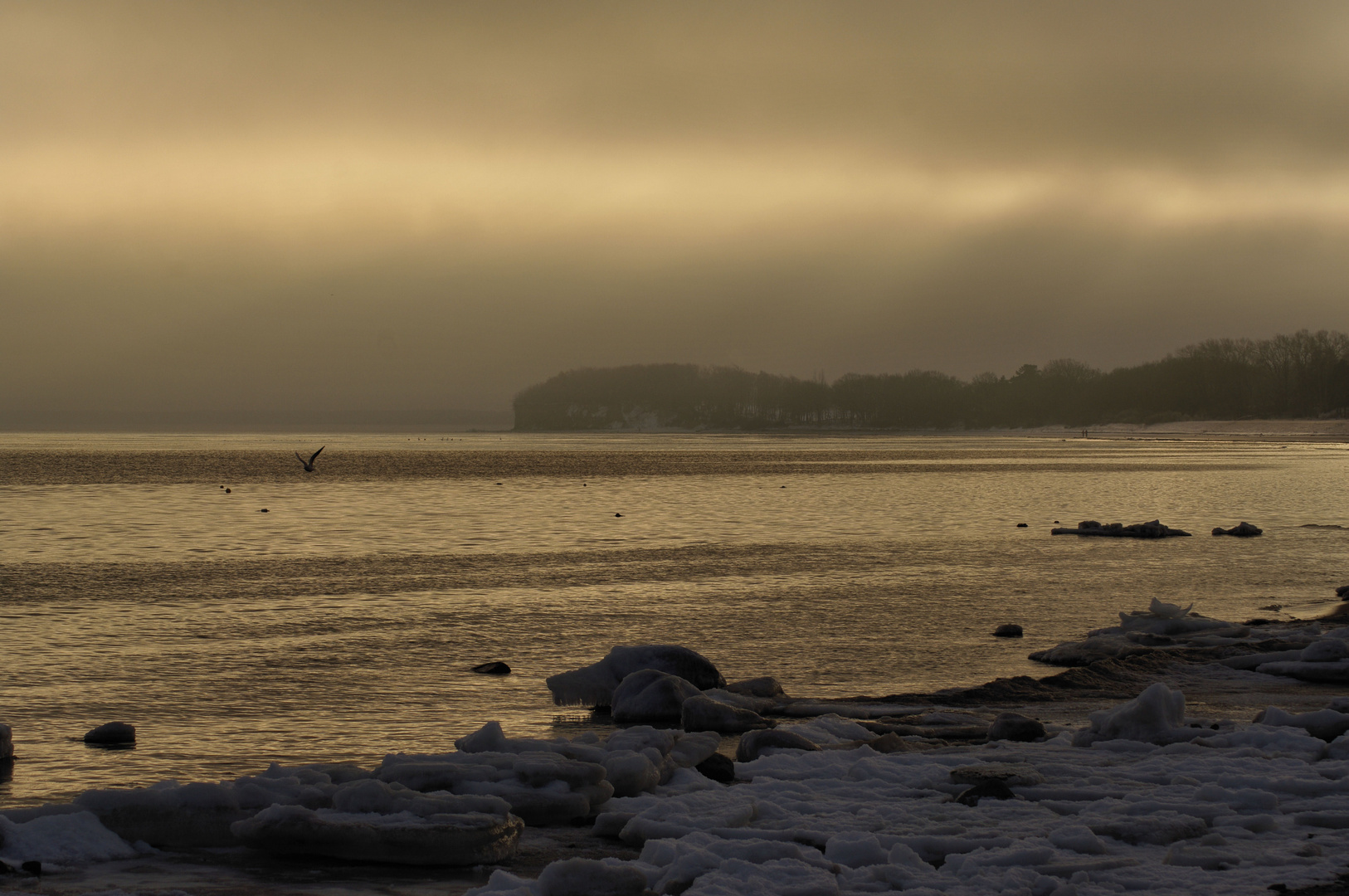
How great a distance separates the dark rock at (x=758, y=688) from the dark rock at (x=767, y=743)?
8.33 ft

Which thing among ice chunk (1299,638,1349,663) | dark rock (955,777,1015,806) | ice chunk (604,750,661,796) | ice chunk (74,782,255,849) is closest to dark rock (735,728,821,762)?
ice chunk (604,750,661,796)

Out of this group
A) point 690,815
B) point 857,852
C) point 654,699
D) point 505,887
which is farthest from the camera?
point 654,699

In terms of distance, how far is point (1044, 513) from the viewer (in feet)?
138

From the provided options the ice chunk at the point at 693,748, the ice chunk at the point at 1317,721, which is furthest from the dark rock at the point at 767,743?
the ice chunk at the point at 1317,721

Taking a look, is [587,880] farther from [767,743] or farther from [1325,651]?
[1325,651]

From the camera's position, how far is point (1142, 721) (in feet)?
34.9

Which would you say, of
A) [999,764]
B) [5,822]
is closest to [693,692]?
[999,764]

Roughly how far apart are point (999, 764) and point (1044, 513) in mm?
34352

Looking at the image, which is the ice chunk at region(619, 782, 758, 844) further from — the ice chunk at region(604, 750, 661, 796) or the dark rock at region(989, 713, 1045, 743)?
the dark rock at region(989, 713, 1045, 743)

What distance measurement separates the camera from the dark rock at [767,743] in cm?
1023

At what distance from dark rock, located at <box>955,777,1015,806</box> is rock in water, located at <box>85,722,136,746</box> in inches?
304

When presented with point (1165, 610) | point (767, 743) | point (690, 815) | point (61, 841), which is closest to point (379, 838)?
point (61, 841)

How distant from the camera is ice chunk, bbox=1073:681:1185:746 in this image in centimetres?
1054

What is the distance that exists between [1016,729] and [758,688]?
327cm
